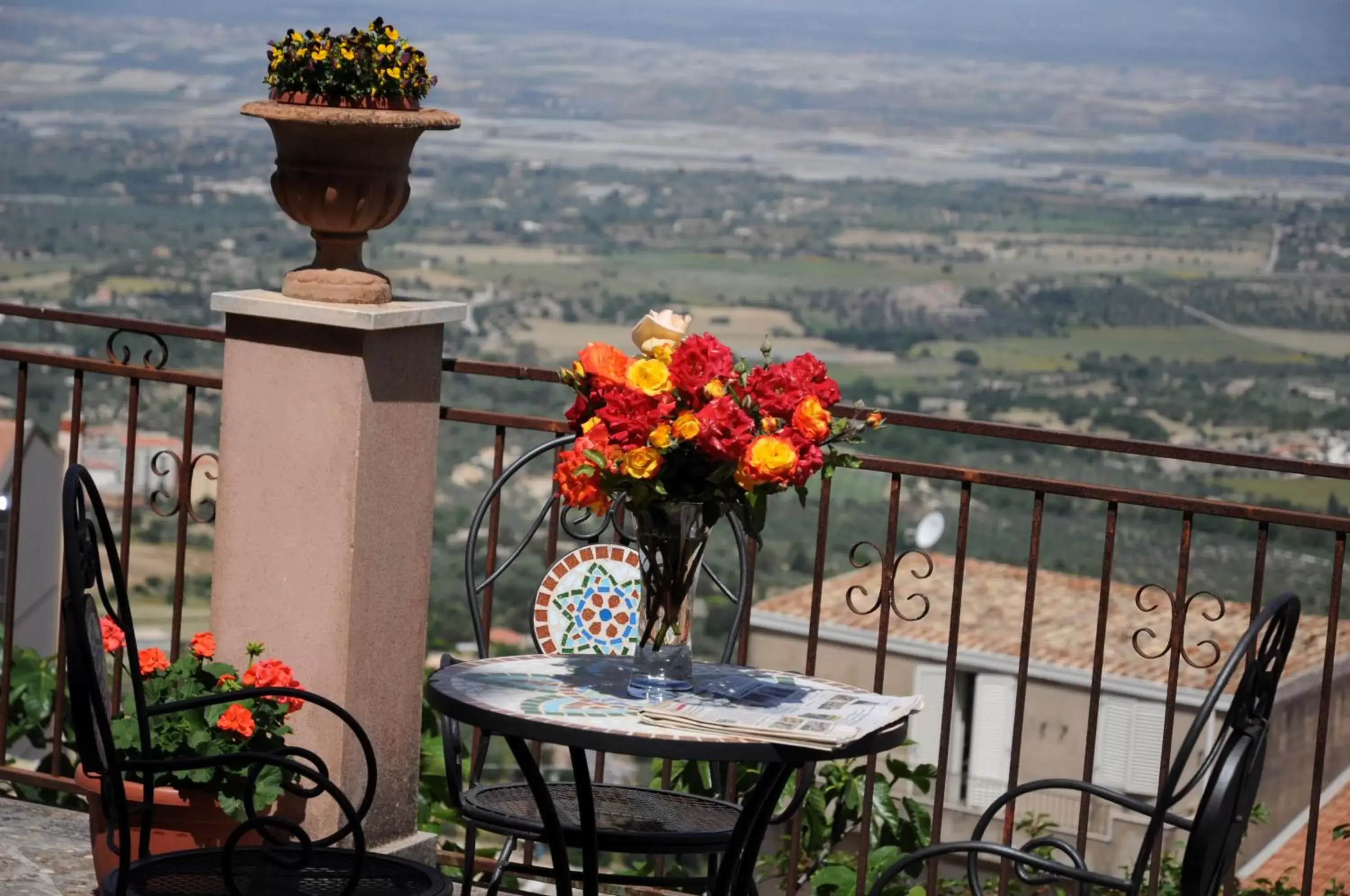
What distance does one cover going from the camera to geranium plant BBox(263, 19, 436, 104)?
3270mm

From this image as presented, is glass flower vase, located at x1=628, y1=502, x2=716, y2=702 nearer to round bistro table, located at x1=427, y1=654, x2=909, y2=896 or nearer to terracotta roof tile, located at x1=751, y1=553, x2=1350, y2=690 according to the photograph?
round bistro table, located at x1=427, y1=654, x2=909, y2=896

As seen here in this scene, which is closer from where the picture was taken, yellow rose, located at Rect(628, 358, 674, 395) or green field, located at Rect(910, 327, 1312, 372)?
yellow rose, located at Rect(628, 358, 674, 395)

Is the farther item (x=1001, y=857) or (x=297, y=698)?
(x=297, y=698)

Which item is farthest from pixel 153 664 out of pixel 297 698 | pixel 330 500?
pixel 297 698

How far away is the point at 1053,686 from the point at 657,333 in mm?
19717

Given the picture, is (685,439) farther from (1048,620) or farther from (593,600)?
(1048,620)

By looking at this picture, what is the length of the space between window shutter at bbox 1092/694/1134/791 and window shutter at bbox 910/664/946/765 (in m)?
2.16

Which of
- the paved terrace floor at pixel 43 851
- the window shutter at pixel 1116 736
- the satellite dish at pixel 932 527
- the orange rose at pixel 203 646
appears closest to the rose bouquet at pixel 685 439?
the orange rose at pixel 203 646

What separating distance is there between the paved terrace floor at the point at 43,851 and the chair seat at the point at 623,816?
1052 millimetres

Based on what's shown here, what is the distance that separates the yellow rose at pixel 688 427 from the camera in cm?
233

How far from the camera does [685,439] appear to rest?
2340mm

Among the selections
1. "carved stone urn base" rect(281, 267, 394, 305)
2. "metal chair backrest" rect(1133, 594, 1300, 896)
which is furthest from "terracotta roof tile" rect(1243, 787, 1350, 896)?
"metal chair backrest" rect(1133, 594, 1300, 896)

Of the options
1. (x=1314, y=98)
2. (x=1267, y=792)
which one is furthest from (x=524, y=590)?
(x=1314, y=98)

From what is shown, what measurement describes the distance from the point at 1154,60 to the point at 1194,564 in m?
31.1
